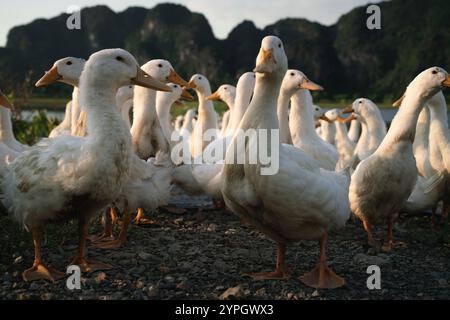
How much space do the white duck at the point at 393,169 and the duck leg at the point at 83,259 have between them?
2427 mm

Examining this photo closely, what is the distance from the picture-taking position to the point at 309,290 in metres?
3.79

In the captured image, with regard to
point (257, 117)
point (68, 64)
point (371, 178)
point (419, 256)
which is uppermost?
point (68, 64)

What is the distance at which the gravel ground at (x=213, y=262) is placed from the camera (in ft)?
12.2

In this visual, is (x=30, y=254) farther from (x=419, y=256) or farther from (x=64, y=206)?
(x=419, y=256)

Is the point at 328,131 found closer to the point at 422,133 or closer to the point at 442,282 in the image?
the point at 422,133

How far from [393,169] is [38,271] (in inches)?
122

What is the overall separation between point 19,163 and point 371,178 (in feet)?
9.91

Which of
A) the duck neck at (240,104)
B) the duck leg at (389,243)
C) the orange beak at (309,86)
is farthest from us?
the duck neck at (240,104)

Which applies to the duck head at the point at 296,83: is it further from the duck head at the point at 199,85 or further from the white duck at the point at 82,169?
the white duck at the point at 82,169

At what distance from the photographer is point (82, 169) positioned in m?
3.69

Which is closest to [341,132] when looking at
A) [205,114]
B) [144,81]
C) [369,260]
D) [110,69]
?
[205,114]

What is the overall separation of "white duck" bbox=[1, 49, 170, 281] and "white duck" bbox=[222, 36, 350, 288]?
0.82 metres

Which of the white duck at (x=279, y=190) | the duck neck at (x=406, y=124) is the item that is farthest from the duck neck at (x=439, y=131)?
the white duck at (x=279, y=190)
